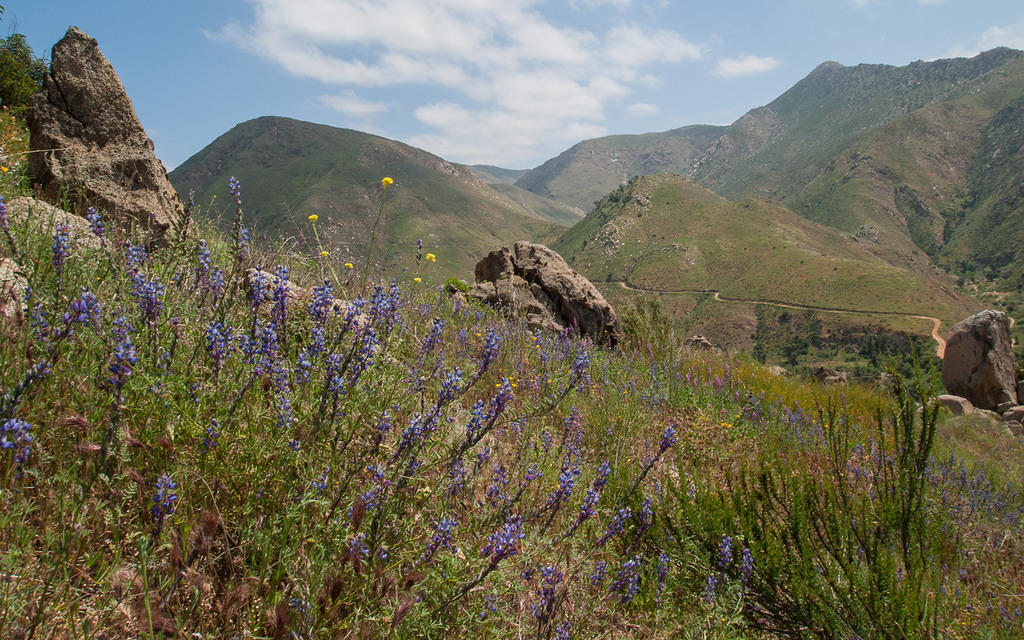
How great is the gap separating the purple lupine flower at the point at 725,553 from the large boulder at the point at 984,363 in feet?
70.0

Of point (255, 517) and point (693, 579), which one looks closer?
point (255, 517)

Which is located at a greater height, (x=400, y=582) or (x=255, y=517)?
(x=255, y=517)

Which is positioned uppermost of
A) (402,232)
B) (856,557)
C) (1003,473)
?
(402,232)

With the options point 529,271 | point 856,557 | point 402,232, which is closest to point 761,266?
point 402,232

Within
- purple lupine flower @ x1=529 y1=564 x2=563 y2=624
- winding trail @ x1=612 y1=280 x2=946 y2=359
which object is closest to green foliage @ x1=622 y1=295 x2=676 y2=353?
purple lupine flower @ x1=529 y1=564 x2=563 y2=624

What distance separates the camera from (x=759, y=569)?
2609 mm

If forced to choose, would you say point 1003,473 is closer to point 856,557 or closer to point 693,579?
point 856,557

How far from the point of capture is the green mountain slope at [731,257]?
10350cm

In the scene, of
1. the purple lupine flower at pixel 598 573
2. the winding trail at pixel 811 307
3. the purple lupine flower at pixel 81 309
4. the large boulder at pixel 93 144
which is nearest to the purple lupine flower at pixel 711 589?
the purple lupine flower at pixel 598 573

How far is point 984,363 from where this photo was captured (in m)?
18.3

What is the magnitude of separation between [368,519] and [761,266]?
13413 centimetres

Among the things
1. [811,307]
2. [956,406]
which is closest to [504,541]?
[956,406]

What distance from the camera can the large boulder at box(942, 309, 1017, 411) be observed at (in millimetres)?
18031

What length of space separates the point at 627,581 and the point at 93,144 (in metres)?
8.02
